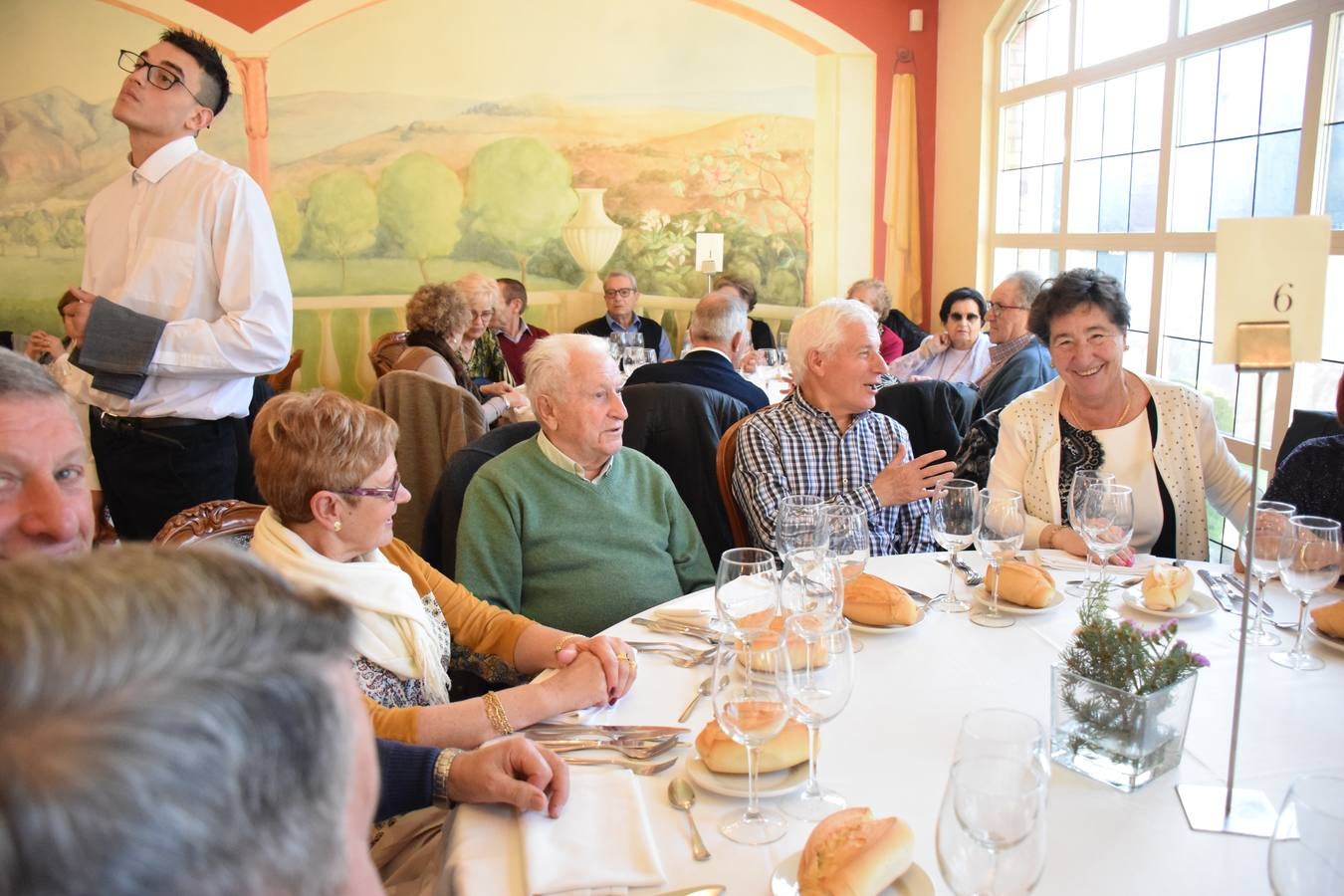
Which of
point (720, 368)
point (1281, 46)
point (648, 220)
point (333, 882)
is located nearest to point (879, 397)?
point (720, 368)

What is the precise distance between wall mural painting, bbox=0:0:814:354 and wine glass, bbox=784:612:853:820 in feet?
19.9

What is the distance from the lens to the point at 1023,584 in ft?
5.82

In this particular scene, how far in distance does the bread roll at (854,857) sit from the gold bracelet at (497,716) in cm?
55

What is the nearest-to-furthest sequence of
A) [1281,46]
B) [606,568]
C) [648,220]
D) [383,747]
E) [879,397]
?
[383,747], [606,568], [879,397], [1281,46], [648,220]

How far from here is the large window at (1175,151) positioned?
3.70m

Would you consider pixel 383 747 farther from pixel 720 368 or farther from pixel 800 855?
pixel 720 368

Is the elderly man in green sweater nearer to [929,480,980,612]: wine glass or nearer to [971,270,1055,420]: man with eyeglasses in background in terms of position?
[929,480,980,612]: wine glass

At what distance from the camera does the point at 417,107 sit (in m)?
6.53

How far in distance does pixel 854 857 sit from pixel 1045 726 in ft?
1.66

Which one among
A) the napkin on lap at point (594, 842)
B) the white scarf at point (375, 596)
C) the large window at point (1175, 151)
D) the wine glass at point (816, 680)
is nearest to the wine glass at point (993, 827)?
the wine glass at point (816, 680)

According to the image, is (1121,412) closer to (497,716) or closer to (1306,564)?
(1306,564)

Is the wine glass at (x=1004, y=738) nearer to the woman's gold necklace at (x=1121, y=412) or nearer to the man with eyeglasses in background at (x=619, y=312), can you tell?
the woman's gold necklace at (x=1121, y=412)

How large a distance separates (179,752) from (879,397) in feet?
10.5

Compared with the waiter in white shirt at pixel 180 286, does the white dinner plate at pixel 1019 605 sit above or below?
below
